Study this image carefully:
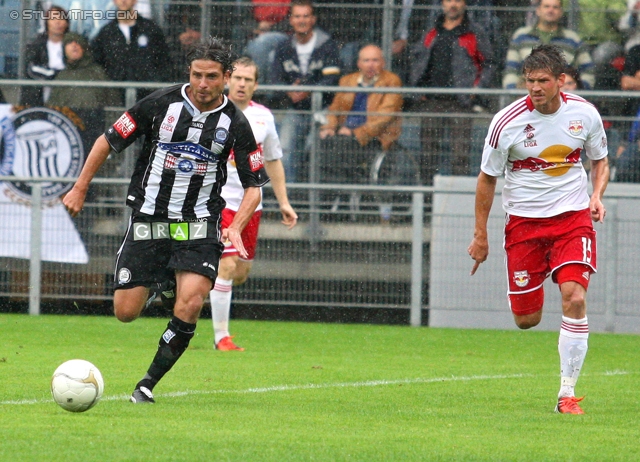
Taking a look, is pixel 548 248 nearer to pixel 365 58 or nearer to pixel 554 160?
pixel 554 160

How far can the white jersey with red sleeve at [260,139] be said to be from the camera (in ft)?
35.4

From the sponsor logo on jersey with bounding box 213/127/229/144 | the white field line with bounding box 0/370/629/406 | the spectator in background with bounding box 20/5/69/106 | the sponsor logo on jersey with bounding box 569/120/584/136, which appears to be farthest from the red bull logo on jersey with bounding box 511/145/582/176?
the spectator in background with bounding box 20/5/69/106

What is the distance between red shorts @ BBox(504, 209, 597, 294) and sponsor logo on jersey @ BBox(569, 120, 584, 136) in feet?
1.64

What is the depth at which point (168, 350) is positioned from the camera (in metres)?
7.04

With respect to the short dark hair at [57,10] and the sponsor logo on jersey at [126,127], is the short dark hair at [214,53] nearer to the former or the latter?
the sponsor logo on jersey at [126,127]

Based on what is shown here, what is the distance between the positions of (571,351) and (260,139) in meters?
4.39

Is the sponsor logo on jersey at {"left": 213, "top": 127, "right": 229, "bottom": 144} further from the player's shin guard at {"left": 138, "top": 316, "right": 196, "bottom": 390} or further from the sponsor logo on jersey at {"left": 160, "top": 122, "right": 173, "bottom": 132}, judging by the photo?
the player's shin guard at {"left": 138, "top": 316, "right": 196, "bottom": 390}

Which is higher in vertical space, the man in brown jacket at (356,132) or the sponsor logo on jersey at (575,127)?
the man in brown jacket at (356,132)

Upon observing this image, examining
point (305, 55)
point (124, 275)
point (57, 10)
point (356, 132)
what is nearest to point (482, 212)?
point (124, 275)

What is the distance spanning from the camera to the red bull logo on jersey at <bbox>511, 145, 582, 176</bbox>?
7.54 metres

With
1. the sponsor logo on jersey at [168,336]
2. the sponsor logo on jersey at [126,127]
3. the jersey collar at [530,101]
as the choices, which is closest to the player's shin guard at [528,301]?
the jersey collar at [530,101]

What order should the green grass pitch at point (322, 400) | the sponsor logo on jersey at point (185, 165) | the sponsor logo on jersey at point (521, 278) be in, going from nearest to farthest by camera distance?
the green grass pitch at point (322, 400) → the sponsor logo on jersey at point (185, 165) → the sponsor logo on jersey at point (521, 278)

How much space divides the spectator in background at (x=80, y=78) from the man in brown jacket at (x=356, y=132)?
2.69m

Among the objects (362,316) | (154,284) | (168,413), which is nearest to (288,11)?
(362,316)
